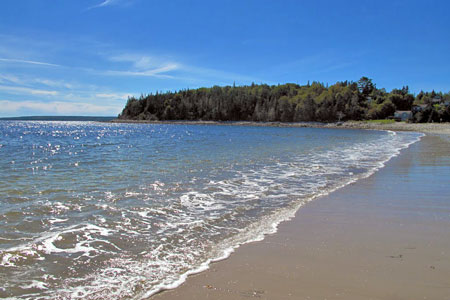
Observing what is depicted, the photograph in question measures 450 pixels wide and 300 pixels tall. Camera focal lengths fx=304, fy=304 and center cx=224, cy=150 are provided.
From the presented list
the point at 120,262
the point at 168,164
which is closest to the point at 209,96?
the point at 168,164

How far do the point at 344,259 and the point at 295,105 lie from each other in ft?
434

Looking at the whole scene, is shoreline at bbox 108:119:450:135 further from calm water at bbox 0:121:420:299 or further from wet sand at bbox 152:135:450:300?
wet sand at bbox 152:135:450:300

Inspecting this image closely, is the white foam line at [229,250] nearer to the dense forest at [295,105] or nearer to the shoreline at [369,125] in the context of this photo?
the shoreline at [369,125]

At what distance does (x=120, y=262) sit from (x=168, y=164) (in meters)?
9.81

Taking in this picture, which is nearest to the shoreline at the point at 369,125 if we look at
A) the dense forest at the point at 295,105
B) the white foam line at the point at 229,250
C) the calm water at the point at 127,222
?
the dense forest at the point at 295,105

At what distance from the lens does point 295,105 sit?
131250mm

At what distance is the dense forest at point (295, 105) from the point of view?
110 meters

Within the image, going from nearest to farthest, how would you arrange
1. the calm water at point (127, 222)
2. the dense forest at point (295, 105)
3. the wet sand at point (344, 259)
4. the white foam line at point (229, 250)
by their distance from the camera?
the wet sand at point (344, 259) → the white foam line at point (229, 250) → the calm water at point (127, 222) → the dense forest at point (295, 105)

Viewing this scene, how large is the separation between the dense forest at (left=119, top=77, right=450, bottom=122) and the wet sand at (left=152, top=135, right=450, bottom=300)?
304 ft

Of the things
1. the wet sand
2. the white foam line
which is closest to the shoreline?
the white foam line

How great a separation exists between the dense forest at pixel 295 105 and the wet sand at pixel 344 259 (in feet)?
304

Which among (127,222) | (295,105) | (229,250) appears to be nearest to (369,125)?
(295,105)

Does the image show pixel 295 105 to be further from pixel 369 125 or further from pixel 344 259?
pixel 344 259

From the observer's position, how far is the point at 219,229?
5230 mm
